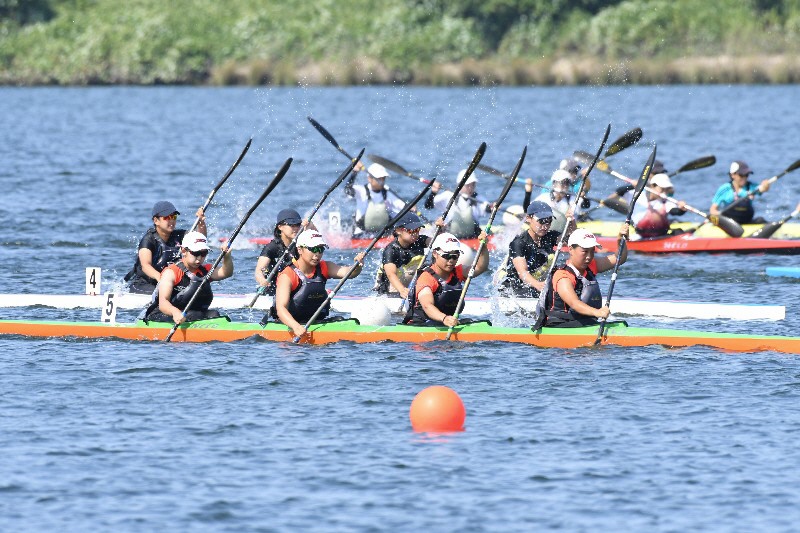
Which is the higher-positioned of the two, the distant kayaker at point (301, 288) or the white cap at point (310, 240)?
the white cap at point (310, 240)

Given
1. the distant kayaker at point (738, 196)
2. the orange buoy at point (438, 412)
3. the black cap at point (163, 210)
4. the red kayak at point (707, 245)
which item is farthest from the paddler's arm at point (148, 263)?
the distant kayaker at point (738, 196)

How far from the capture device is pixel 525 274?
19.8 metres

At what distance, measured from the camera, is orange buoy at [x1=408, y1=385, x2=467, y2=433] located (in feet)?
47.6

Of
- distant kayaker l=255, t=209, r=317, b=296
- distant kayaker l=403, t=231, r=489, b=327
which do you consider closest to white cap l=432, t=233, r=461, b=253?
distant kayaker l=403, t=231, r=489, b=327

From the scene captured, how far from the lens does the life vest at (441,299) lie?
1836 cm

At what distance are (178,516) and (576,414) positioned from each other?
4585 mm

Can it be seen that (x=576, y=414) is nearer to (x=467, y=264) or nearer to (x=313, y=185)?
(x=467, y=264)

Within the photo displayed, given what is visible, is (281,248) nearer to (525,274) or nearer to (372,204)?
(525,274)

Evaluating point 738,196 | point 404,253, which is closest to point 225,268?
point 404,253

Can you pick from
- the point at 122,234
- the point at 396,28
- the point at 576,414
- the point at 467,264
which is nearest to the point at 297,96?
the point at 396,28

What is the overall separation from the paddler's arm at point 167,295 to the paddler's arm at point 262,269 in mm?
1667

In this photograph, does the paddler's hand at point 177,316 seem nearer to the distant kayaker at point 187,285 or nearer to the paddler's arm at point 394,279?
the distant kayaker at point 187,285

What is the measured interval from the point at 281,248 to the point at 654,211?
9.75 meters

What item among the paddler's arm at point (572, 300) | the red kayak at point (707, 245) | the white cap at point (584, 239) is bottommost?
the red kayak at point (707, 245)
